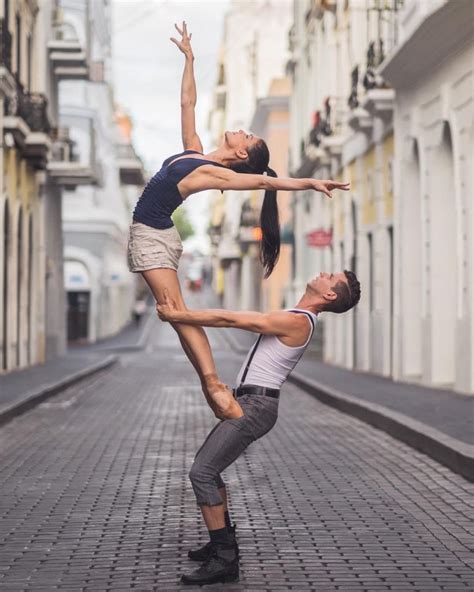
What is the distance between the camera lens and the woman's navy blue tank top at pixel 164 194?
277 inches

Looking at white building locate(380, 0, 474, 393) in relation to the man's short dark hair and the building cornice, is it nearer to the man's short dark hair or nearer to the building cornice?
the building cornice

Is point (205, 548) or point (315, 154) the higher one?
point (315, 154)

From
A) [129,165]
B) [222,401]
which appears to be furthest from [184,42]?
[129,165]

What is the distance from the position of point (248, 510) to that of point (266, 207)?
2708 millimetres

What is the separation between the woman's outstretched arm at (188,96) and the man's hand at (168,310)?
93cm

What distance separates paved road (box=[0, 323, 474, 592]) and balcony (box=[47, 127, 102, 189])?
23345 mm

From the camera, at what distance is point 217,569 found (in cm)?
667

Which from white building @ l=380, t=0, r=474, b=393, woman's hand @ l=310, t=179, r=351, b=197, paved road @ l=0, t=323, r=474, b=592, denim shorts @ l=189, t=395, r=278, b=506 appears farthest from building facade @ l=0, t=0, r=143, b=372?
woman's hand @ l=310, t=179, r=351, b=197

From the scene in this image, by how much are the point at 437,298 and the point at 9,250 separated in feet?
37.1

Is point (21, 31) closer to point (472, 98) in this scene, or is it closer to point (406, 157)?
point (406, 157)

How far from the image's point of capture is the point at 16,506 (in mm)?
9492

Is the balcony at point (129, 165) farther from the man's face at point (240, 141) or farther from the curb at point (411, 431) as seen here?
the man's face at point (240, 141)

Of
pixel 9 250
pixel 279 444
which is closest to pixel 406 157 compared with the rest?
pixel 9 250

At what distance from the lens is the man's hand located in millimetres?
6844
